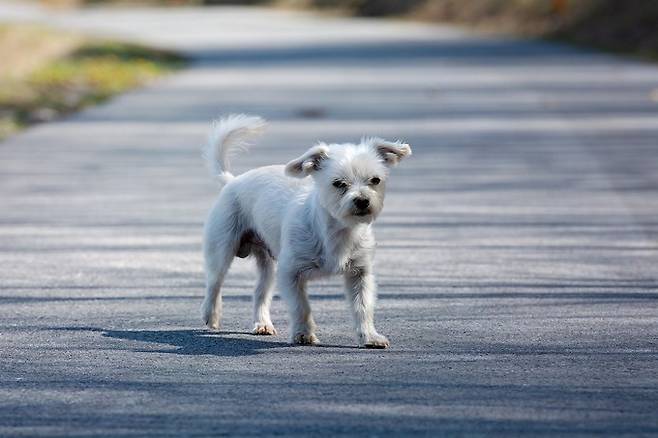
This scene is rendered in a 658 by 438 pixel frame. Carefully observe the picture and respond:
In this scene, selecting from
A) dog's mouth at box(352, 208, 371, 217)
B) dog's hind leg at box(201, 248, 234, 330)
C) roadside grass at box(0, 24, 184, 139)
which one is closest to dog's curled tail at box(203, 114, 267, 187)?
dog's hind leg at box(201, 248, 234, 330)

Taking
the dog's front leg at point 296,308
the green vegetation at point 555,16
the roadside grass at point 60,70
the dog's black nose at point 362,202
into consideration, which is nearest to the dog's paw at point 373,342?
the dog's front leg at point 296,308

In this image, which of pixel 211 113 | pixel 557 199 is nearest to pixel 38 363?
pixel 557 199

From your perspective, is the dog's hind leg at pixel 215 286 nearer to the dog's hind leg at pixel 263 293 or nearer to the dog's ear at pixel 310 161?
the dog's hind leg at pixel 263 293

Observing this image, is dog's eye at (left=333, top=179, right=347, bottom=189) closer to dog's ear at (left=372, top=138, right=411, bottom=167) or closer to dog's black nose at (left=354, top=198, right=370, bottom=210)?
dog's black nose at (left=354, top=198, right=370, bottom=210)

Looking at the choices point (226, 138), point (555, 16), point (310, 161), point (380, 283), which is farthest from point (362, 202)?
point (555, 16)

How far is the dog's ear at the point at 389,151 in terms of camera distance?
796 centimetres

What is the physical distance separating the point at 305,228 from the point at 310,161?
361mm

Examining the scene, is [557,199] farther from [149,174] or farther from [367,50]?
[367,50]

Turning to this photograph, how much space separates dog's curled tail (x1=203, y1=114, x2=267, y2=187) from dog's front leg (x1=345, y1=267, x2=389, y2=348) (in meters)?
1.35

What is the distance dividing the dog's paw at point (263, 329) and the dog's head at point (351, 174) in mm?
915

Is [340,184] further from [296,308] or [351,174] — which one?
[296,308]

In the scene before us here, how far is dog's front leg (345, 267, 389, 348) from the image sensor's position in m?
7.88

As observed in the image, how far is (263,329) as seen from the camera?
27.7 feet

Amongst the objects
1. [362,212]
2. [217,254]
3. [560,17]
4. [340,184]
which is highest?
[560,17]
